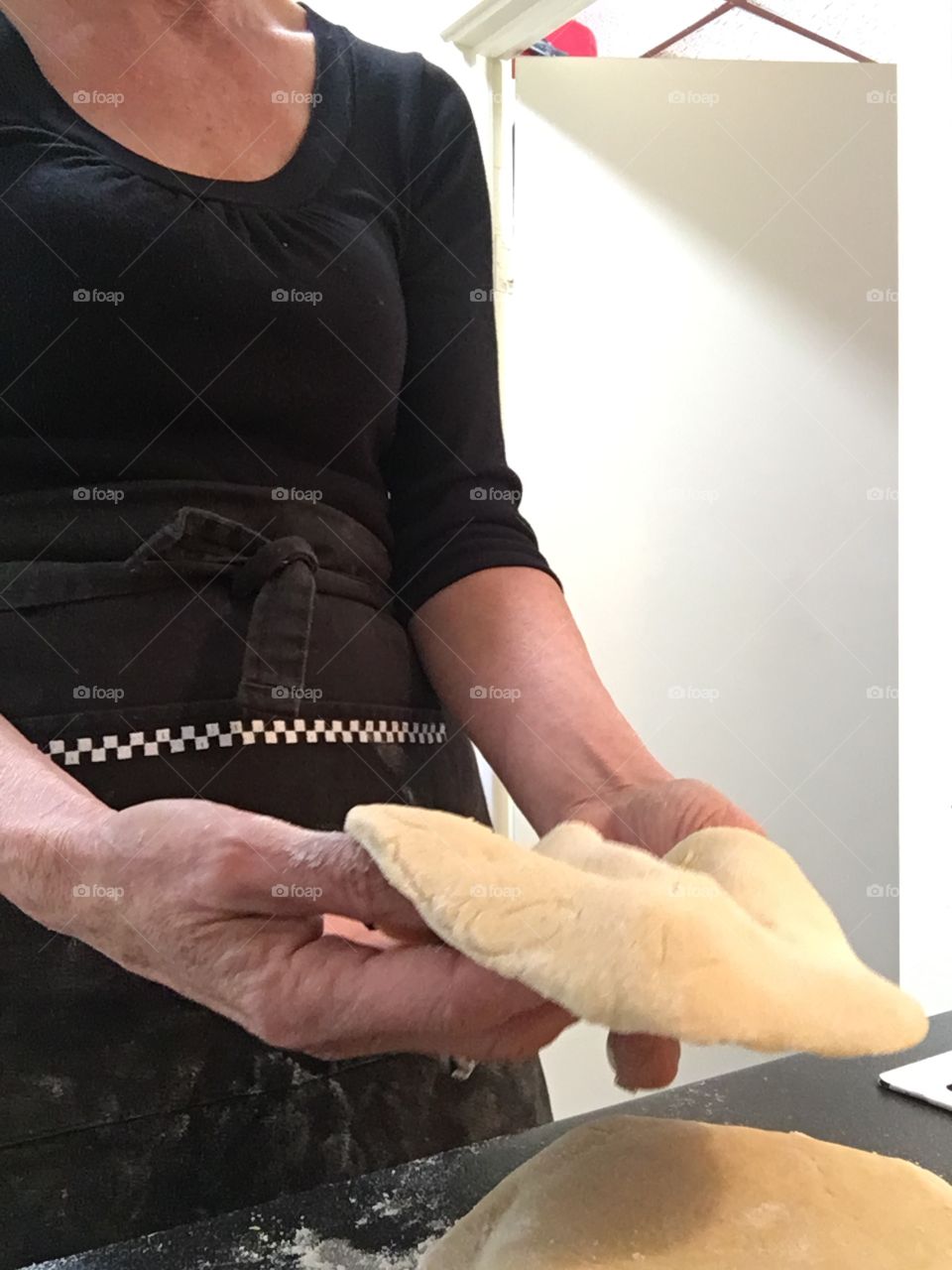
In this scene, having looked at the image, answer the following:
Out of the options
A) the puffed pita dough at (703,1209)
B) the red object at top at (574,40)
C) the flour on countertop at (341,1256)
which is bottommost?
the flour on countertop at (341,1256)

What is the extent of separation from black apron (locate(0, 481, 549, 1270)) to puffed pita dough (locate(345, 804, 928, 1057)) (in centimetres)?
22

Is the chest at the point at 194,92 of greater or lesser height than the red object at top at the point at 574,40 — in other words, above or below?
below

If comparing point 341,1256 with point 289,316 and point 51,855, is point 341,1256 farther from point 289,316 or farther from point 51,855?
point 289,316

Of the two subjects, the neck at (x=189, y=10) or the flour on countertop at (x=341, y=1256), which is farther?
the neck at (x=189, y=10)

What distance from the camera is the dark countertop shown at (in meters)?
0.43

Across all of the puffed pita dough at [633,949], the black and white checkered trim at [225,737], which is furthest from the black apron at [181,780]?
the puffed pita dough at [633,949]

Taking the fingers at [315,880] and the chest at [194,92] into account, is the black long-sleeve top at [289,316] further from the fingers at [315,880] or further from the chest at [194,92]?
the fingers at [315,880]

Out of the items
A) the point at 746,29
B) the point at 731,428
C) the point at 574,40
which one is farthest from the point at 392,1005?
the point at 746,29

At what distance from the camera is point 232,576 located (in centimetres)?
54

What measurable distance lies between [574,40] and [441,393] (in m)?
0.98

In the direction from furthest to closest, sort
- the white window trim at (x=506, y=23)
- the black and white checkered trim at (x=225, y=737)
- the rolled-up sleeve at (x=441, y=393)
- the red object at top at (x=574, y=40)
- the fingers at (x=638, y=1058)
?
1. the red object at top at (x=574, y=40)
2. the white window trim at (x=506, y=23)
3. the rolled-up sleeve at (x=441, y=393)
4. the black and white checkered trim at (x=225, y=737)
5. the fingers at (x=638, y=1058)

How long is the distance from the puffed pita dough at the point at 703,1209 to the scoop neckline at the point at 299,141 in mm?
517

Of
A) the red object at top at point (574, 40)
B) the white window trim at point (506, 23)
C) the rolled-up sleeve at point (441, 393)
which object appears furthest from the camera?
the red object at top at point (574, 40)

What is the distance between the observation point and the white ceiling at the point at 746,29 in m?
1.40
